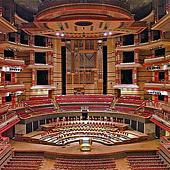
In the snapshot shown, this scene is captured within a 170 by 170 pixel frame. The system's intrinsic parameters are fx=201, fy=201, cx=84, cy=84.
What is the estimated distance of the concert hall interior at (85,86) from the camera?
11969 mm

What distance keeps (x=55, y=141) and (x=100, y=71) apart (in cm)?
924

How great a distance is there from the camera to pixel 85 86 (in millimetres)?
22609

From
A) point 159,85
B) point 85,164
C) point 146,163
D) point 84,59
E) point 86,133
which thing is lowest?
point 85,164

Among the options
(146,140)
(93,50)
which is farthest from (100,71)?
(146,140)

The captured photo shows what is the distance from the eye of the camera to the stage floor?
39.6ft

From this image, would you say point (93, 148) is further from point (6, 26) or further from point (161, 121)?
point (6, 26)

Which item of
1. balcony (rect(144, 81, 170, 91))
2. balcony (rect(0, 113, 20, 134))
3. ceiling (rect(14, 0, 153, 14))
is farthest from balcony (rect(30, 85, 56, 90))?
balcony (rect(144, 81, 170, 91))

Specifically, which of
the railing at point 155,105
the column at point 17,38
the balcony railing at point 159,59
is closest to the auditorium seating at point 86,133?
the railing at point 155,105

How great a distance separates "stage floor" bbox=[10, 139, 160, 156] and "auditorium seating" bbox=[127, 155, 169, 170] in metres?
0.62

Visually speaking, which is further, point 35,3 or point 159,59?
point 35,3

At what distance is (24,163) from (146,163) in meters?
6.66

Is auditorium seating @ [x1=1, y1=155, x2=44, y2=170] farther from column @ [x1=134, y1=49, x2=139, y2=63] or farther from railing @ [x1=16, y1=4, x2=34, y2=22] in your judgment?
railing @ [x1=16, y1=4, x2=34, y2=22]

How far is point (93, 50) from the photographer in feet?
69.3

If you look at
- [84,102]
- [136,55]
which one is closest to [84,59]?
[84,102]
